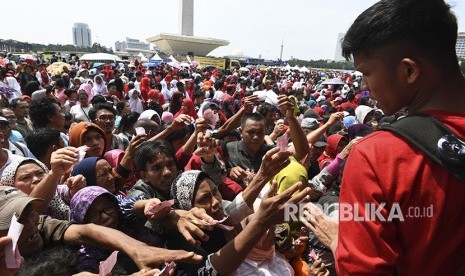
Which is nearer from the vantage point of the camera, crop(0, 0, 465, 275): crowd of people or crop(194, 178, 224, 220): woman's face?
crop(0, 0, 465, 275): crowd of people

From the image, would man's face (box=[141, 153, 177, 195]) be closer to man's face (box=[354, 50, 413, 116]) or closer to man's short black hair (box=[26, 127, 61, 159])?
man's short black hair (box=[26, 127, 61, 159])

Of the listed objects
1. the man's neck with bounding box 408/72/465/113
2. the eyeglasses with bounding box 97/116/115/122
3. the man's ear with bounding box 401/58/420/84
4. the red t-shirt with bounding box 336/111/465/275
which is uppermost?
the man's ear with bounding box 401/58/420/84

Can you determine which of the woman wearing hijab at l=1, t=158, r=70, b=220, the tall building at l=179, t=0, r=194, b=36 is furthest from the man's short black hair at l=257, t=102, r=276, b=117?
the tall building at l=179, t=0, r=194, b=36

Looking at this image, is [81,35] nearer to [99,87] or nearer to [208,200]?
[99,87]

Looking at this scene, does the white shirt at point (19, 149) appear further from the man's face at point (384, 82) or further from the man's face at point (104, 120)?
the man's face at point (384, 82)

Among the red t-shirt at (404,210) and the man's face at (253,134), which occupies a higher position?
the red t-shirt at (404,210)

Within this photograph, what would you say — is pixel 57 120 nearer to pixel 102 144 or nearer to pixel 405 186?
Result: pixel 102 144

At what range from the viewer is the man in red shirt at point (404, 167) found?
945 mm

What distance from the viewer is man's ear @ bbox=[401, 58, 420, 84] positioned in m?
1.02

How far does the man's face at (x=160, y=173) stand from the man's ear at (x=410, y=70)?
186 centimetres

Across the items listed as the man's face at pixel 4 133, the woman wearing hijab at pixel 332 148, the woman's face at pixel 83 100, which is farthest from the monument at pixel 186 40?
the man's face at pixel 4 133

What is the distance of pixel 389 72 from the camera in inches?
41.1

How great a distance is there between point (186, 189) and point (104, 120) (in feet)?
8.23

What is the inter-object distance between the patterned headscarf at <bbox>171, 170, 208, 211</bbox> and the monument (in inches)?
1890
